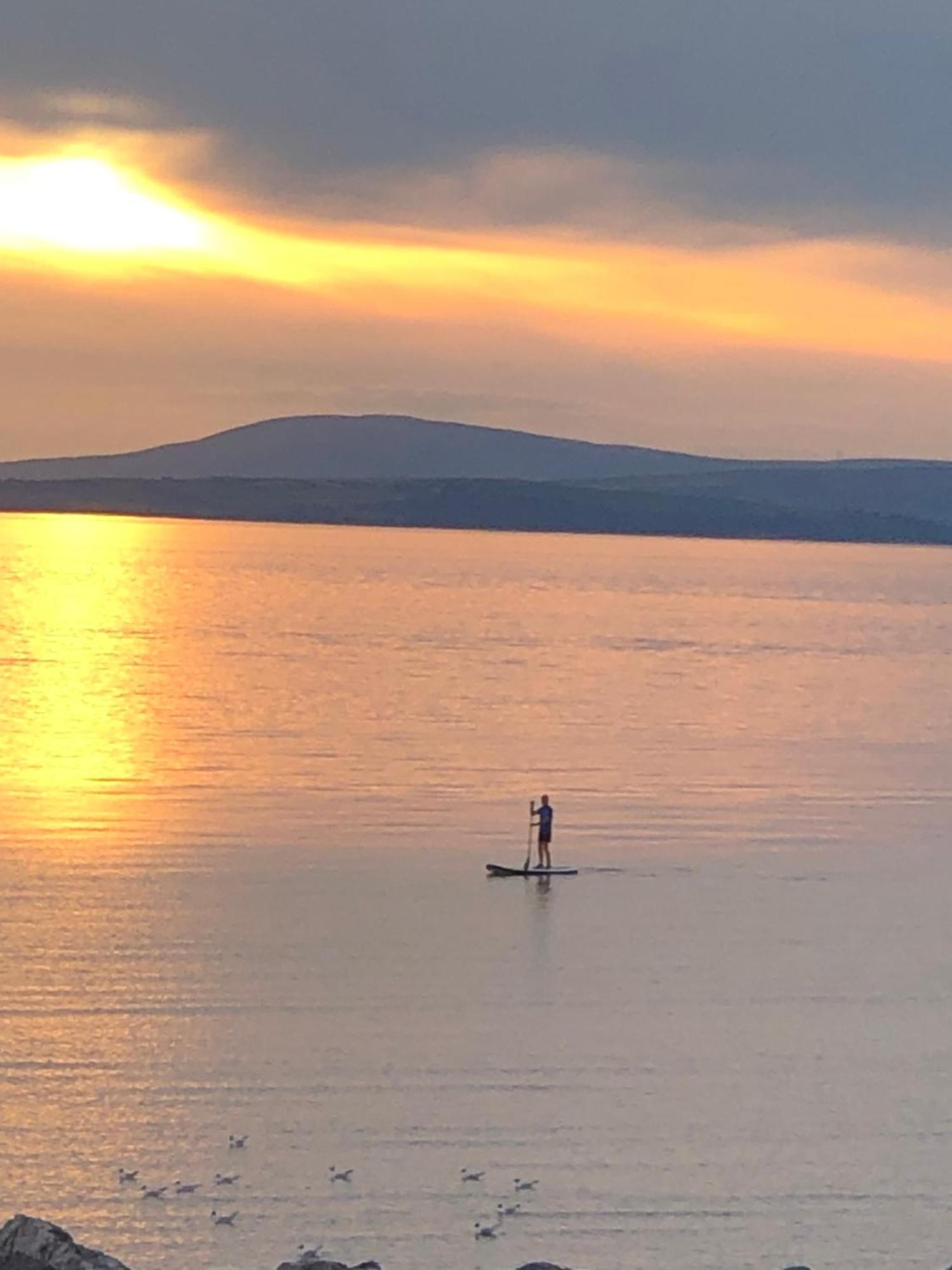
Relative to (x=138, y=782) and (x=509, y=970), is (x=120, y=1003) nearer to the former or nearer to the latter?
(x=509, y=970)

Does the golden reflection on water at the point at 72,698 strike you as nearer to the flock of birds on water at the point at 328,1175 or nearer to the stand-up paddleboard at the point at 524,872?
the stand-up paddleboard at the point at 524,872

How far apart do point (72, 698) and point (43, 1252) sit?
4511cm

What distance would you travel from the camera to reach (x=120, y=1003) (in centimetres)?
2355

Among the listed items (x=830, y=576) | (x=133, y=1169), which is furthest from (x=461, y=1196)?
(x=830, y=576)

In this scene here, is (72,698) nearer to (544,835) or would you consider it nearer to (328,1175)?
(544,835)

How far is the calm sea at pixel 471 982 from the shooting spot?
59.8 feet

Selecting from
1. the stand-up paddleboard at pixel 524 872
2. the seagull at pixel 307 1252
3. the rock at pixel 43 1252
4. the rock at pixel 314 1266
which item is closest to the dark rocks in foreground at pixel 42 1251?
the rock at pixel 43 1252

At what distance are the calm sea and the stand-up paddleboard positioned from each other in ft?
1.54

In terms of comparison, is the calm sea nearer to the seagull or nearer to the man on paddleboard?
the seagull

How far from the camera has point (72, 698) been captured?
190 feet

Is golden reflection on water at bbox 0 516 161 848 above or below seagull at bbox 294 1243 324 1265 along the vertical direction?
above

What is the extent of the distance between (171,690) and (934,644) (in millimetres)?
46122

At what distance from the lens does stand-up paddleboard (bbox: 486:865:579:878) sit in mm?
32281

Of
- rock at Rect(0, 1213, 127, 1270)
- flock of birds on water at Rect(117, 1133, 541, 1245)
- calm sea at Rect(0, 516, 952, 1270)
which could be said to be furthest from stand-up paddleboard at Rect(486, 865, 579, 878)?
rock at Rect(0, 1213, 127, 1270)
